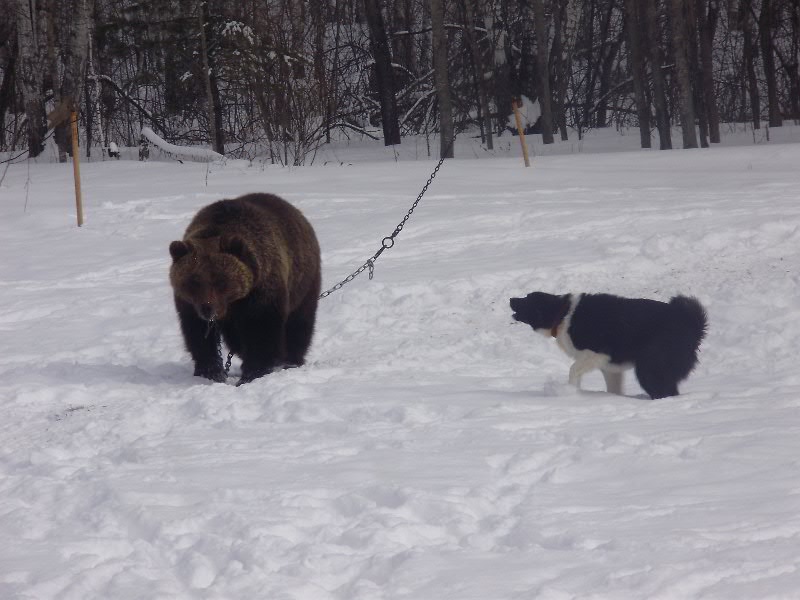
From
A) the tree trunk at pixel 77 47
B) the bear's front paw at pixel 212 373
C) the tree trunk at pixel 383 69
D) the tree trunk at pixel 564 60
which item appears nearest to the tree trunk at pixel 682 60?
the tree trunk at pixel 564 60

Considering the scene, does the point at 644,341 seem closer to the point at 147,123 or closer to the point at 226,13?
the point at 226,13

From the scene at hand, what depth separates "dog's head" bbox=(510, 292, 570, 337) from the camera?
6.33 metres

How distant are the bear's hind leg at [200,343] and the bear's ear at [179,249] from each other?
0.48 meters

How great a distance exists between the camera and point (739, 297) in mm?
8930

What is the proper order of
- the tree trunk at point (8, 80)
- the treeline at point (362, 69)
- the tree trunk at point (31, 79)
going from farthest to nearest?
the tree trunk at point (8, 80) → the tree trunk at point (31, 79) → the treeline at point (362, 69)

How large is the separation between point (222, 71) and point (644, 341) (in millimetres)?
20536

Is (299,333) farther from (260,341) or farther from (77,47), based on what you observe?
(77,47)

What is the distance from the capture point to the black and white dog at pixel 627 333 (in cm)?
596

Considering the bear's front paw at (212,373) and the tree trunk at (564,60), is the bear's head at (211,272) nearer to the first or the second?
the bear's front paw at (212,373)

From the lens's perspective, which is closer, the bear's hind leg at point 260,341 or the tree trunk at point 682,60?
the bear's hind leg at point 260,341

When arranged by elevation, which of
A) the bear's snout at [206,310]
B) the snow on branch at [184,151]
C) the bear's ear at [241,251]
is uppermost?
the snow on branch at [184,151]

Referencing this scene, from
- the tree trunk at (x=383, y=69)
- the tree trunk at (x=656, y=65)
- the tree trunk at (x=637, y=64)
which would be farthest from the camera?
the tree trunk at (x=383, y=69)

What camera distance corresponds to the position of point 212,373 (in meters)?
7.45

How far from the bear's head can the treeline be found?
37.5ft
